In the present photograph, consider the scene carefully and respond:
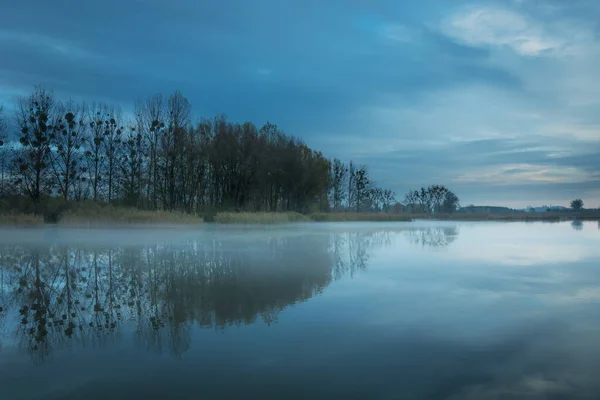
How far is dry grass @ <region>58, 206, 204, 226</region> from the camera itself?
24344mm

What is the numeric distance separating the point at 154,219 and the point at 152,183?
30.8 ft

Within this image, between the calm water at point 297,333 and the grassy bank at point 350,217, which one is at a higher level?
the grassy bank at point 350,217

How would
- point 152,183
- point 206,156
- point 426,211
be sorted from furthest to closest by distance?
point 426,211, point 206,156, point 152,183

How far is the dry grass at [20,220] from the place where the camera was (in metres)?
22.9

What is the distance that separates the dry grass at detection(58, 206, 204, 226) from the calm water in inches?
663

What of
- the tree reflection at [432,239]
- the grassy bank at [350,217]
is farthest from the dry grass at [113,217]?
the grassy bank at [350,217]

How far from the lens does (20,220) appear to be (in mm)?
23234

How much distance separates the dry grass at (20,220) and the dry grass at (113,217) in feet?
4.05

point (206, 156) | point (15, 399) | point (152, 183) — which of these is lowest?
point (15, 399)

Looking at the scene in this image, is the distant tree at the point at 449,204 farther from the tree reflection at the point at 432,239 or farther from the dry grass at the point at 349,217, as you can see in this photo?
the tree reflection at the point at 432,239

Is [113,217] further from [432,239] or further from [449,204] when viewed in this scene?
[449,204]

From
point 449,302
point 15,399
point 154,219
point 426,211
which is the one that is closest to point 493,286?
point 449,302

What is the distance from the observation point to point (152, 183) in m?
34.0

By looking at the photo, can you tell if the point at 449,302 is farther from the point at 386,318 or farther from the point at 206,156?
the point at 206,156
